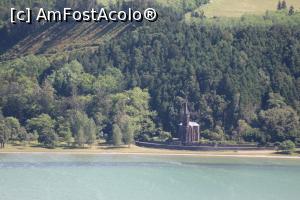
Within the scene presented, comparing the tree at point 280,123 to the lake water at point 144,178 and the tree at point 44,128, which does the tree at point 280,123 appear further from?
the tree at point 44,128

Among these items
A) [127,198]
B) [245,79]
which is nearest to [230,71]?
[245,79]

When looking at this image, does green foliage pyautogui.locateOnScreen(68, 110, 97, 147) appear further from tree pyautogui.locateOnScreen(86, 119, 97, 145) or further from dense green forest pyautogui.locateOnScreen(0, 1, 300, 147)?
dense green forest pyautogui.locateOnScreen(0, 1, 300, 147)

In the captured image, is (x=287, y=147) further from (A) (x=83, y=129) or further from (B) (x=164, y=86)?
(A) (x=83, y=129)

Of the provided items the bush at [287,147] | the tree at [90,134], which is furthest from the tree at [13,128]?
the bush at [287,147]

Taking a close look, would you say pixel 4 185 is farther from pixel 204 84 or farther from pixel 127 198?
pixel 204 84

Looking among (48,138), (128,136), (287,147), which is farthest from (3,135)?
(287,147)

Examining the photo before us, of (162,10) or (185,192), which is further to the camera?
(162,10)

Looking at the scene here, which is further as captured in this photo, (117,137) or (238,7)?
(238,7)
